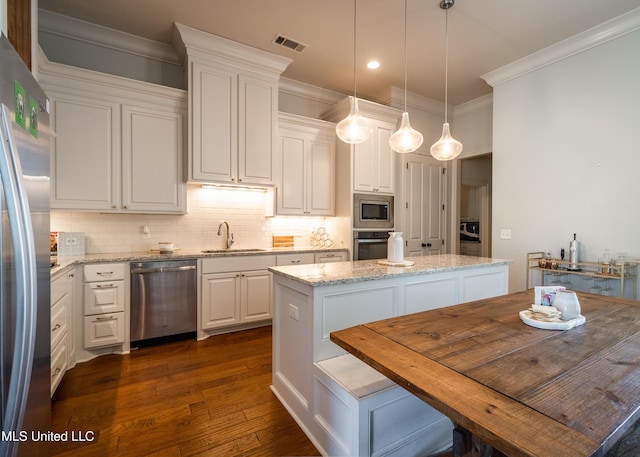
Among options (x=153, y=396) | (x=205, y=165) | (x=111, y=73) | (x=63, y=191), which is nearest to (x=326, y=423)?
(x=153, y=396)

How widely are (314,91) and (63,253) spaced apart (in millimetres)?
3535

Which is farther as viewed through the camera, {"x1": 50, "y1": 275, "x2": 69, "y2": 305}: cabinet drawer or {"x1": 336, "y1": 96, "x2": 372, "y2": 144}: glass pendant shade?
{"x1": 336, "y1": 96, "x2": 372, "y2": 144}: glass pendant shade

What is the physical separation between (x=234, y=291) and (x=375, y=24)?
3053mm

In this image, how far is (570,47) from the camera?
3156 millimetres

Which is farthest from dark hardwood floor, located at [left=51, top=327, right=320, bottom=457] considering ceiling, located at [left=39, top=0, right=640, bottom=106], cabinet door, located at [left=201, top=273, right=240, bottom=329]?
ceiling, located at [left=39, top=0, right=640, bottom=106]

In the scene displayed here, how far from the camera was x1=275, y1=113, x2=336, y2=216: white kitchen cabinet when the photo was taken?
385cm

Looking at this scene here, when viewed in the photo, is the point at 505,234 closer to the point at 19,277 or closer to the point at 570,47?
the point at 570,47

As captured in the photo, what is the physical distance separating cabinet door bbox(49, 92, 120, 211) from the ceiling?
35.4 inches

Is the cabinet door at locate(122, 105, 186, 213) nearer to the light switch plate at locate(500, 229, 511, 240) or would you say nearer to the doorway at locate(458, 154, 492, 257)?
the light switch plate at locate(500, 229, 511, 240)

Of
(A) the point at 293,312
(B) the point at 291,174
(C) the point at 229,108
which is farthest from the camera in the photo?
(B) the point at 291,174

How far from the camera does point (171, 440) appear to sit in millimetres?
1675

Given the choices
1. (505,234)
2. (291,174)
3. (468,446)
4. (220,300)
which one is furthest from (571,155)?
(220,300)

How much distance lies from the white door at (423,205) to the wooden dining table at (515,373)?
9.98 ft

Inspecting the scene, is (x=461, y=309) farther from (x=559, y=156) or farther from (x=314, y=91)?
(x=314, y=91)
